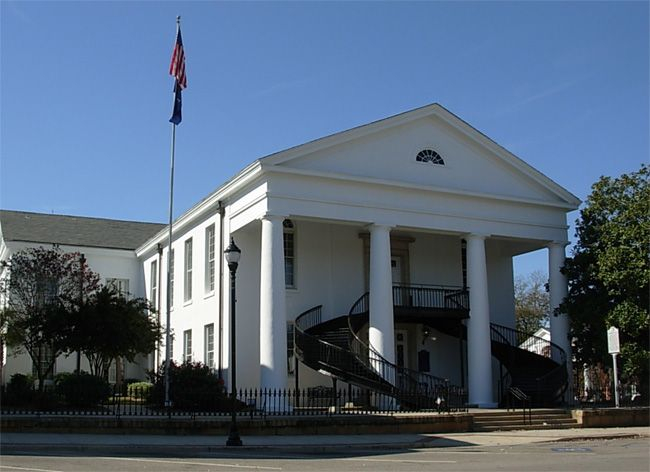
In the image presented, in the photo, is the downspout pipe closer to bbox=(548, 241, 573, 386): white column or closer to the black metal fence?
A: the black metal fence

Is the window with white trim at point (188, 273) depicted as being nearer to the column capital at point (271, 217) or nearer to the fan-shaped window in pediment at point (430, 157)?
the column capital at point (271, 217)

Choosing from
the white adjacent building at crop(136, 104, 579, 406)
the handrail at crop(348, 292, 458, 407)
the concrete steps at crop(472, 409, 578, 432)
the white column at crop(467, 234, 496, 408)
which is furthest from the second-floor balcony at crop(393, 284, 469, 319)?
the concrete steps at crop(472, 409, 578, 432)

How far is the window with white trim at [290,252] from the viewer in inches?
1204

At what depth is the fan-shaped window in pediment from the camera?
97.2 ft

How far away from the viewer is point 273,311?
25.6 meters

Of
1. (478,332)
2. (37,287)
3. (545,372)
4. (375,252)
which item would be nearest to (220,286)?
(375,252)

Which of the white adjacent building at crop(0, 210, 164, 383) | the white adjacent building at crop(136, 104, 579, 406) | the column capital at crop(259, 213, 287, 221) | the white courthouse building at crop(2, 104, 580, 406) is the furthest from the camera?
the white adjacent building at crop(0, 210, 164, 383)

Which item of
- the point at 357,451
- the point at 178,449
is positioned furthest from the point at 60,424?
the point at 357,451

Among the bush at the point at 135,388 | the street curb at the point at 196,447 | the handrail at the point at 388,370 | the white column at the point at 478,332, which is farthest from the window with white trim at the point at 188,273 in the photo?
the street curb at the point at 196,447

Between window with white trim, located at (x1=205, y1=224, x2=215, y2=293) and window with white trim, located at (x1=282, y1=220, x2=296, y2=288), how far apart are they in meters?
2.86

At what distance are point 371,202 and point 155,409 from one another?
31.9ft

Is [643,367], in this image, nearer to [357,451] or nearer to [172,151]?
[357,451]

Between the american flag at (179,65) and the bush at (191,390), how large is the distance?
923 cm

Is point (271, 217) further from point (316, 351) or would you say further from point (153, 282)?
point (153, 282)
